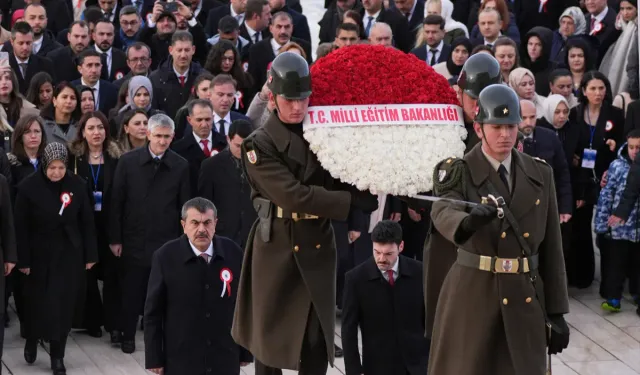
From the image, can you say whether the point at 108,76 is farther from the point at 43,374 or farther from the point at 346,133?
the point at 346,133

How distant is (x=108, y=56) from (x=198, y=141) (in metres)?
3.00

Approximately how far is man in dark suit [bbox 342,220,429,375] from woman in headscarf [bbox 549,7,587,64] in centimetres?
613

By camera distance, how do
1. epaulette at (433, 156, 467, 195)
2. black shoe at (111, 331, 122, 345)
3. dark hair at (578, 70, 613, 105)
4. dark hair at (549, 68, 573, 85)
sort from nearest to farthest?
epaulette at (433, 156, 467, 195)
black shoe at (111, 331, 122, 345)
dark hair at (578, 70, 613, 105)
dark hair at (549, 68, 573, 85)

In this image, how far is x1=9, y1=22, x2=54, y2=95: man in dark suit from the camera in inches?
604

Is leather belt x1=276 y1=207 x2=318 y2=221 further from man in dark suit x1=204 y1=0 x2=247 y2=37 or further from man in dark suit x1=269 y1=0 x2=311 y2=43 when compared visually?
man in dark suit x1=204 y1=0 x2=247 y2=37

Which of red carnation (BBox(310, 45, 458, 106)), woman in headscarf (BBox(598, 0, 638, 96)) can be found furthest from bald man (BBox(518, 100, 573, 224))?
red carnation (BBox(310, 45, 458, 106))

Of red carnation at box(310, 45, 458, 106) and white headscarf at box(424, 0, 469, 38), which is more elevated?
white headscarf at box(424, 0, 469, 38)

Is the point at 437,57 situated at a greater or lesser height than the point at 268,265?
greater

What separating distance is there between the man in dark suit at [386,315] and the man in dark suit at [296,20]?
6537mm

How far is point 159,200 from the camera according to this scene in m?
12.8

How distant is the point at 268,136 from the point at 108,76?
310 inches

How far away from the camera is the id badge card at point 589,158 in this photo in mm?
14297

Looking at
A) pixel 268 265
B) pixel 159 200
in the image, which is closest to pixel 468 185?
pixel 268 265

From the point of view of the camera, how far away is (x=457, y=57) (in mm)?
15094
